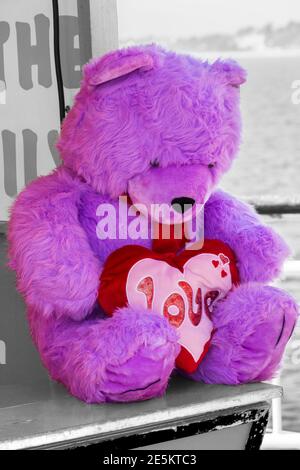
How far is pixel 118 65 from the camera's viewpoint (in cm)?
98

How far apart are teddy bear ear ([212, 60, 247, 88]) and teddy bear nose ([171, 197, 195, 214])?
0.21 meters

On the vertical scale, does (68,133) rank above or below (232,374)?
above

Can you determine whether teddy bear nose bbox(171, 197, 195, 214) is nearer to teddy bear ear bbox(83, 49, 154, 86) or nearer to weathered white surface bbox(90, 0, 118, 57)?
teddy bear ear bbox(83, 49, 154, 86)

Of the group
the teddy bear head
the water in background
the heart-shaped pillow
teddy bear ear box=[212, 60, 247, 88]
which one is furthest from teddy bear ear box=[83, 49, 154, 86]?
the water in background

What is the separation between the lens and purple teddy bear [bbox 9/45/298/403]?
942 millimetres

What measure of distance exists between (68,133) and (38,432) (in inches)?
17.5

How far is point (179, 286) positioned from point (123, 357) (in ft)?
0.53

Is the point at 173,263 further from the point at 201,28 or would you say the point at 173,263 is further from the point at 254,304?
the point at 201,28

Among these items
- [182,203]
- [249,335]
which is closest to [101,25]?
[182,203]

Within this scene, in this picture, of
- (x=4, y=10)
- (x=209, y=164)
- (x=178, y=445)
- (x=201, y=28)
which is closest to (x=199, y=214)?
(x=209, y=164)

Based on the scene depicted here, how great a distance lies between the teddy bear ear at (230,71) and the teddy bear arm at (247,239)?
0.20 meters

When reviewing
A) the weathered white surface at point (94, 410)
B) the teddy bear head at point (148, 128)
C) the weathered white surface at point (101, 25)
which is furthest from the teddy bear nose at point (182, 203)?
the weathered white surface at point (101, 25)

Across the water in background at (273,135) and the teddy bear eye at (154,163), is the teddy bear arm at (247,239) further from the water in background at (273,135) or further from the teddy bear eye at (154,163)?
the water in background at (273,135)

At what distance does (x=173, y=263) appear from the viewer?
1.05 metres
